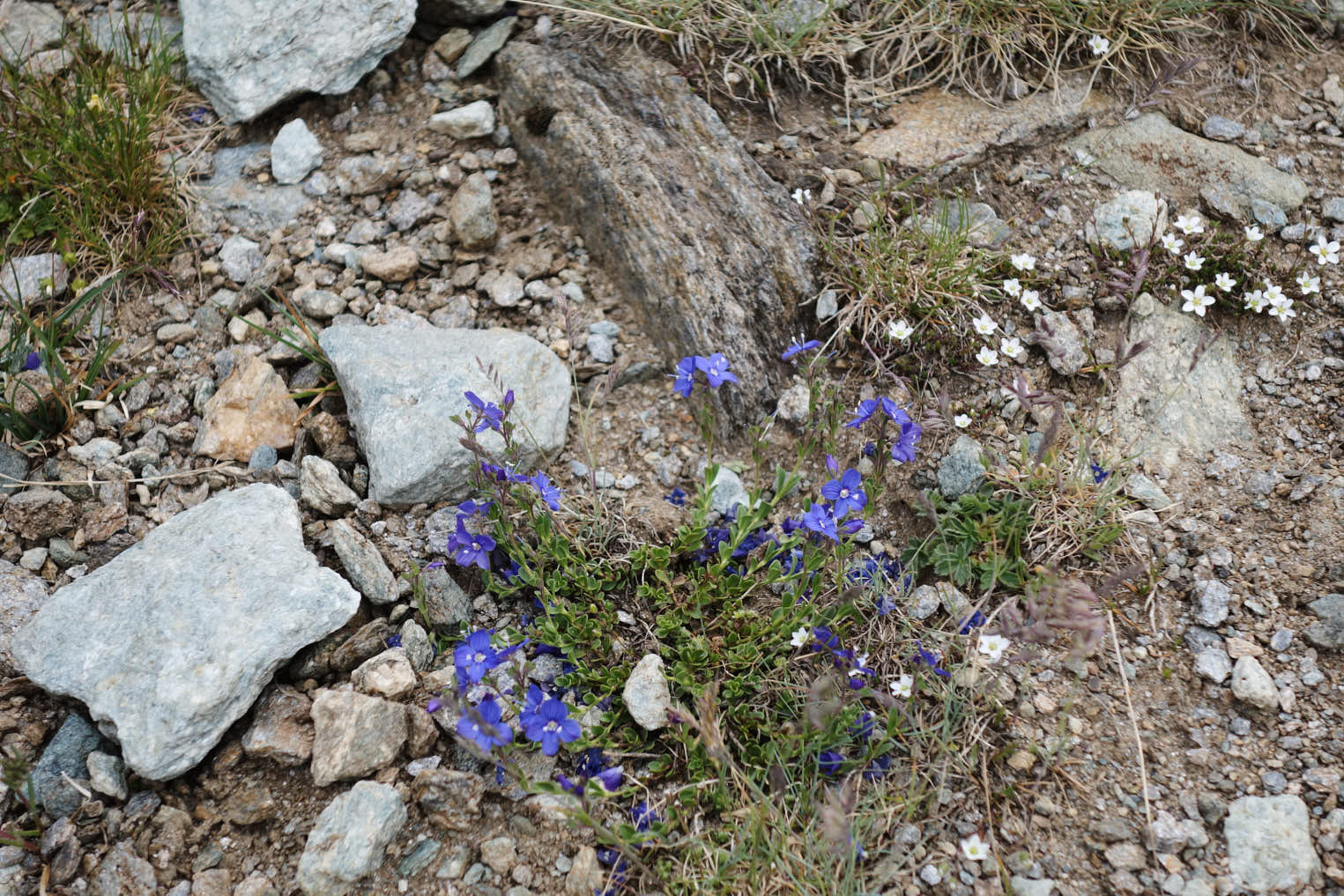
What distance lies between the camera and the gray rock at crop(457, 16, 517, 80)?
185 inches

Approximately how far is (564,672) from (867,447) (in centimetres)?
131

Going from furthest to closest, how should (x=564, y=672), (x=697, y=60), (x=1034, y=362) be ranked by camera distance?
(x=697, y=60)
(x=1034, y=362)
(x=564, y=672)

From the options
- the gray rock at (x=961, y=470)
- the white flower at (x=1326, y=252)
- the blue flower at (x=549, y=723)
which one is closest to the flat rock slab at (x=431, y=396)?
the blue flower at (x=549, y=723)

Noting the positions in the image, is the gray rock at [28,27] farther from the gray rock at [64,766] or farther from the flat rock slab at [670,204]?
the gray rock at [64,766]

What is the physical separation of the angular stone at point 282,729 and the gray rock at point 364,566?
1.30ft

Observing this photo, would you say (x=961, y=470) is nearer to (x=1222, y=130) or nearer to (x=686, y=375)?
(x=686, y=375)

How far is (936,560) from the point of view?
11.0 ft

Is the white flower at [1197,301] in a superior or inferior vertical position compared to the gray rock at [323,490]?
superior

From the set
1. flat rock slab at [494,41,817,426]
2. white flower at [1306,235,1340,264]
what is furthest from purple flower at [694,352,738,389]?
white flower at [1306,235,1340,264]

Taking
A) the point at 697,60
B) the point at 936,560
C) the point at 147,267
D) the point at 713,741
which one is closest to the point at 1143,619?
the point at 936,560

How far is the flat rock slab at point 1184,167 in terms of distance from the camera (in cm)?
411

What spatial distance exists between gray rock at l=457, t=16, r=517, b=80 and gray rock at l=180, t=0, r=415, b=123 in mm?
347

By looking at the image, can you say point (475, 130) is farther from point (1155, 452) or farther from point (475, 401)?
point (1155, 452)

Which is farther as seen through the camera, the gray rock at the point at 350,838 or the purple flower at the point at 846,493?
the purple flower at the point at 846,493
